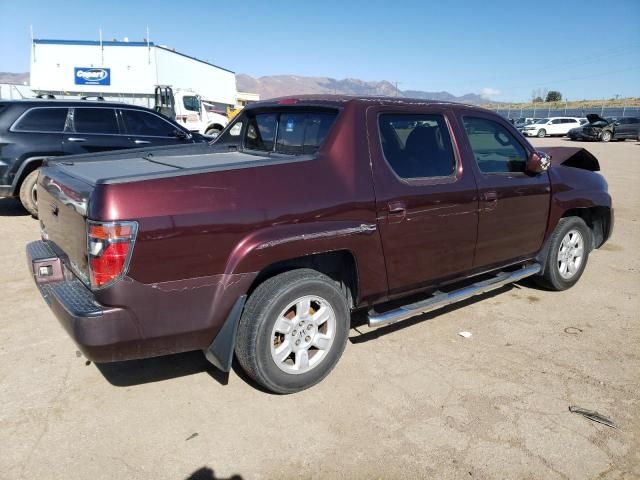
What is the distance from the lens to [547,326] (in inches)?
170

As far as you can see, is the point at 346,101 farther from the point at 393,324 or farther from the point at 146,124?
the point at 146,124

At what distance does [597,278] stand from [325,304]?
3916 millimetres

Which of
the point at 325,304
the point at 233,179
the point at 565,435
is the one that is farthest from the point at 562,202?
the point at 233,179

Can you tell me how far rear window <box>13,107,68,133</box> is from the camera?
7.36m

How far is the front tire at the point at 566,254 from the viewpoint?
483 cm

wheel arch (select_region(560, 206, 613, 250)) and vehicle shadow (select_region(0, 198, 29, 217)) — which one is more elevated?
wheel arch (select_region(560, 206, 613, 250))

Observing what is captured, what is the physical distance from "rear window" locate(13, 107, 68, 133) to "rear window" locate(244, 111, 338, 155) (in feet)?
15.4

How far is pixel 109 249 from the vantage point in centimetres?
246

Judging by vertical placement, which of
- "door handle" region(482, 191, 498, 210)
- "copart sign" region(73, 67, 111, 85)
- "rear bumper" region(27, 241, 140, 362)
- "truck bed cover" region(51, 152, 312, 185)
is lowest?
"rear bumper" region(27, 241, 140, 362)

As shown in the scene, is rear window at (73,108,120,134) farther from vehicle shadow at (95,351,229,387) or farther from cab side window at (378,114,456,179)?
cab side window at (378,114,456,179)

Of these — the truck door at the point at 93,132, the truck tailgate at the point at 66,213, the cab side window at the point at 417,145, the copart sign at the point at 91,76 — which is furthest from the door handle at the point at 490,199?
the copart sign at the point at 91,76

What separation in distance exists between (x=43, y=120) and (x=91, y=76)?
59.5 ft

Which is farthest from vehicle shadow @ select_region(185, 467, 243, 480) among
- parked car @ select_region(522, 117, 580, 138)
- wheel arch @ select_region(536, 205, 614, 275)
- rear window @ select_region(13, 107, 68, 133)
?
parked car @ select_region(522, 117, 580, 138)

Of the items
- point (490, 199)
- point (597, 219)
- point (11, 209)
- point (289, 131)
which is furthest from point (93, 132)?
point (597, 219)
